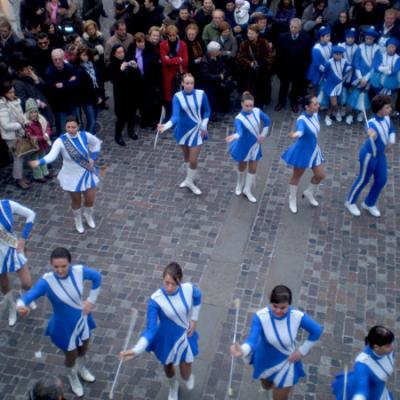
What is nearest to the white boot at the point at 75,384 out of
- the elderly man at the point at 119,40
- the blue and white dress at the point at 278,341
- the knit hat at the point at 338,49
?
the blue and white dress at the point at 278,341

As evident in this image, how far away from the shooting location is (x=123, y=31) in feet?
33.2

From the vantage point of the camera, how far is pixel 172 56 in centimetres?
1006

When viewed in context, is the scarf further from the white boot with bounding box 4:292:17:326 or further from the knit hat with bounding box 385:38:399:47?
the knit hat with bounding box 385:38:399:47

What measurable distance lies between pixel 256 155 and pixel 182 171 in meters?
1.61

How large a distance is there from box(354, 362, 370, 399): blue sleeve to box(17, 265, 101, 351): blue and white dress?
7.85 feet

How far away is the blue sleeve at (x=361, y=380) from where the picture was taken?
4512 mm

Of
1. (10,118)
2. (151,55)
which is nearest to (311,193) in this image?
(151,55)

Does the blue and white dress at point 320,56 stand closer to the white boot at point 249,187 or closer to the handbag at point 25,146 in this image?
the white boot at point 249,187

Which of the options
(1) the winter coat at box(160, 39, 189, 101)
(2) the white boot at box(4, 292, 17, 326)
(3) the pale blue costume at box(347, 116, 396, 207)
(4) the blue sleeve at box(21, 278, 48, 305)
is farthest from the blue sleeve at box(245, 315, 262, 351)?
(1) the winter coat at box(160, 39, 189, 101)

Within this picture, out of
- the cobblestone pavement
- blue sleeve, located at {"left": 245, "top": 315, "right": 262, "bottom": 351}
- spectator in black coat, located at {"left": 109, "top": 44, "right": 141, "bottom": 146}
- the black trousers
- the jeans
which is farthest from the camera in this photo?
the black trousers

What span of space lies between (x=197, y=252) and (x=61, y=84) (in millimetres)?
3518

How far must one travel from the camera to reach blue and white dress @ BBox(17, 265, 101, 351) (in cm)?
511

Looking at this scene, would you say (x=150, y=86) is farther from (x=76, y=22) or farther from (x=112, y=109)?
(x=76, y=22)

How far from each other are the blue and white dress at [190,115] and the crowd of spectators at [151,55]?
5.67ft
